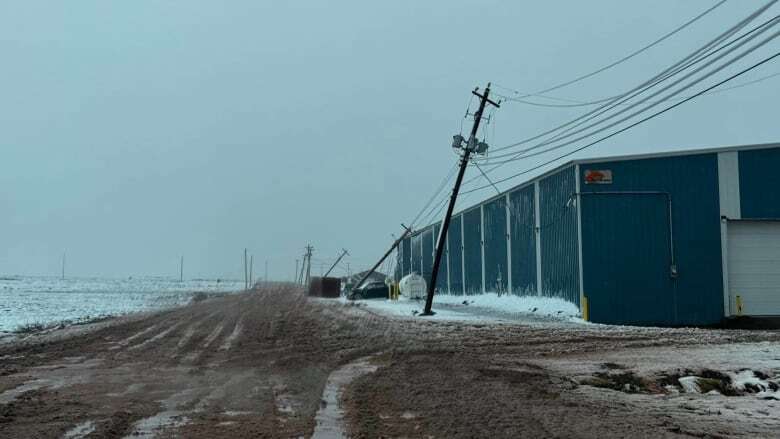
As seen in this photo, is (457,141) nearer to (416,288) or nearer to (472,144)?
(472,144)

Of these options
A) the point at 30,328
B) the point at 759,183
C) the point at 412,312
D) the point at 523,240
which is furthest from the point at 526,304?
the point at 30,328

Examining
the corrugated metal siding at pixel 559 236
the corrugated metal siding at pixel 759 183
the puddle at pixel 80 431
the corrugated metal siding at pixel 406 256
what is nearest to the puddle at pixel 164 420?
the puddle at pixel 80 431

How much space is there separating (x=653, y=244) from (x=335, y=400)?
22108 millimetres

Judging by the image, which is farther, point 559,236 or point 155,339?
point 559,236

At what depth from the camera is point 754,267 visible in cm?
2903

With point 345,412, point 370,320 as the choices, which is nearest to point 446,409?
point 345,412

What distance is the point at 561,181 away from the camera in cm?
3120

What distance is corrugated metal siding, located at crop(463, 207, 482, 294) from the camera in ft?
154

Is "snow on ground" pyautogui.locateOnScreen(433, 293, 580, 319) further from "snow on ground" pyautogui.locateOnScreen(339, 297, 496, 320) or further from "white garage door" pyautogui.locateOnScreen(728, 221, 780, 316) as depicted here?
"white garage door" pyautogui.locateOnScreen(728, 221, 780, 316)

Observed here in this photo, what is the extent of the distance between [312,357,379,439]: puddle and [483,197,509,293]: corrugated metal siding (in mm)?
27276

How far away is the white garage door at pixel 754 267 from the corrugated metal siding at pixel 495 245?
1345 cm

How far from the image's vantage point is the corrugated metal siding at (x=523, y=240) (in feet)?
117

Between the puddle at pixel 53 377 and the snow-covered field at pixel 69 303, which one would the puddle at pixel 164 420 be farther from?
the snow-covered field at pixel 69 303

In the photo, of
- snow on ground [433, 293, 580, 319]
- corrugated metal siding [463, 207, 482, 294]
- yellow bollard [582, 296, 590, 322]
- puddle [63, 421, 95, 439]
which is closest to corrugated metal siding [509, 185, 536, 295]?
snow on ground [433, 293, 580, 319]
